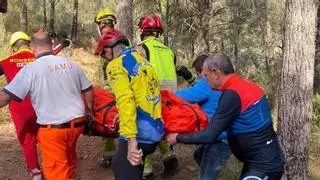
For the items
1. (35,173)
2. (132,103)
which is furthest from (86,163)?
(132,103)

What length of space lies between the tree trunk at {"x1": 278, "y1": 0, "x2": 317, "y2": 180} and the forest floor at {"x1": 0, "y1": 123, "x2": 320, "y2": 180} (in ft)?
2.74

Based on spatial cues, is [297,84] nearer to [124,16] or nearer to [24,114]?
[24,114]

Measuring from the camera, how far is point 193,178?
634 cm

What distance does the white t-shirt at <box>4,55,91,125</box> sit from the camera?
445cm

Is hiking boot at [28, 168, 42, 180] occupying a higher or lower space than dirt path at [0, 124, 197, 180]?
higher

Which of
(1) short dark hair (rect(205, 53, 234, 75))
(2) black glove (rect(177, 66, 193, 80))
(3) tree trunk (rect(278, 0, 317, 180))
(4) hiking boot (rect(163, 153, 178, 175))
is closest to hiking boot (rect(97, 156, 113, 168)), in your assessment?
(4) hiking boot (rect(163, 153, 178, 175))

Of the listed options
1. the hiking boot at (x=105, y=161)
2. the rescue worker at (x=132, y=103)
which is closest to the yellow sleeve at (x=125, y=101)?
the rescue worker at (x=132, y=103)

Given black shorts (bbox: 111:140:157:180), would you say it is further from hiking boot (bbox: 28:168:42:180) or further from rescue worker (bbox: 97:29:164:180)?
hiking boot (bbox: 28:168:42:180)

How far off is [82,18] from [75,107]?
25.9 meters

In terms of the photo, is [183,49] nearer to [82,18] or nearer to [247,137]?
[82,18]

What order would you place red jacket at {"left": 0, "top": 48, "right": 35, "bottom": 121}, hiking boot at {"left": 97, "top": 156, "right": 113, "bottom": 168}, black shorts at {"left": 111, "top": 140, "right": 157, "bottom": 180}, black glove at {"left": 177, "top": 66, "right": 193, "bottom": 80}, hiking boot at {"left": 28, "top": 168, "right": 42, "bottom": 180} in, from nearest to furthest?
black shorts at {"left": 111, "top": 140, "right": 157, "bottom": 180}
red jacket at {"left": 0, "top": 48, "right": 35, "bottom": 121}
black glove at {"left": 177, "top": 66, "right": 193, "bottom": 80}
hiking boot at {"left": 28, "top": 168, "right": 42, "bottom": 180}
hiking boot at {"left": 97, "top": 156, "right": 113, "bottom": 168}

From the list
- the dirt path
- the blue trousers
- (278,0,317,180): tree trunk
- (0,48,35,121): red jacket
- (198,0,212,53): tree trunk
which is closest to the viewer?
the blue trousers

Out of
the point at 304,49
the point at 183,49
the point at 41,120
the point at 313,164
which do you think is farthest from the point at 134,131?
the point at 183,49

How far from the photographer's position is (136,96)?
3938 millimetres
